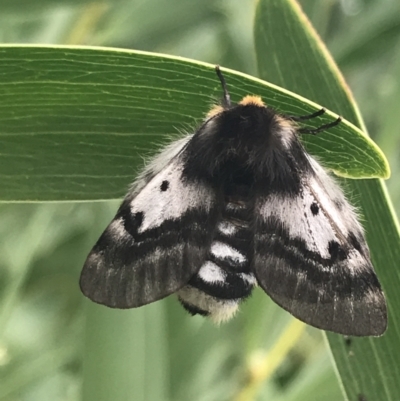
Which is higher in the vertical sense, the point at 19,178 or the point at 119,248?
the point at 19,178

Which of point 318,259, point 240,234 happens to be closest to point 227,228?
point 240,234

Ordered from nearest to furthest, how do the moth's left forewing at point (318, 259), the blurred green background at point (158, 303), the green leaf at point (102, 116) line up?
1. the green leaf at point (102, 116)
2. the moth's left forewing at point (318, 259)
3. the blurred green background at point (158, 303)

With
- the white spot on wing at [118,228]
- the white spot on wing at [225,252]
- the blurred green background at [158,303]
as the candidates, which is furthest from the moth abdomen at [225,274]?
the blurred green background at [158,303]

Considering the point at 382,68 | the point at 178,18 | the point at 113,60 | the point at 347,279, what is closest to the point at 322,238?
the point at 347,279

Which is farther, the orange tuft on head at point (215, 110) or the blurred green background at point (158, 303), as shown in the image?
the blurred green background at point (158, 303)

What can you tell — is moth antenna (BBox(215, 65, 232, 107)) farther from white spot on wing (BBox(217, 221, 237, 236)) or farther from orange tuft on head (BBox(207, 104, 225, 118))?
white spot on wing (BBox(217, 221, 237, 236))

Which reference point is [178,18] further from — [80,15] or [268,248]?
[268,248]

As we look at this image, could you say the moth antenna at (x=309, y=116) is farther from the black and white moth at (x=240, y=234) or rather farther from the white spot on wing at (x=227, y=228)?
the white spot on wing at (x=227, y=228)
